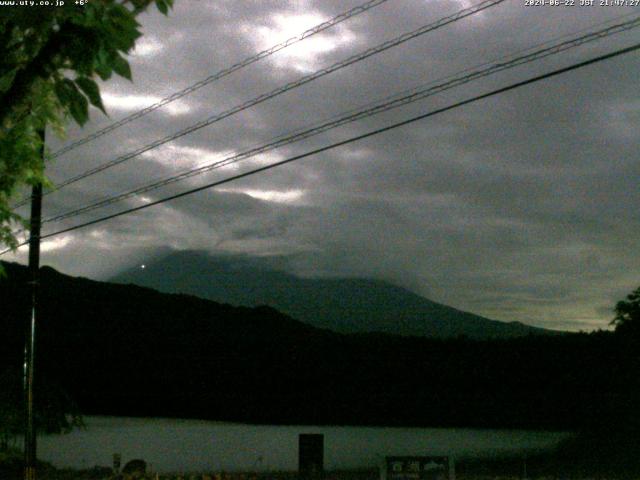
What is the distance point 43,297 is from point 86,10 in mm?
133710

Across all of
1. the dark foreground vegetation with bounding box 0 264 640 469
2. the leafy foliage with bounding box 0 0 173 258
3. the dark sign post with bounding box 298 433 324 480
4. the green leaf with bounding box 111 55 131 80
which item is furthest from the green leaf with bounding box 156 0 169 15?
the dark foreground vegetation with bounding box 0 264 640 469

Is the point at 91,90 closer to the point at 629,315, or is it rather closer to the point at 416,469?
the point at 416,469

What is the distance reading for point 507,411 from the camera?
8119 cm

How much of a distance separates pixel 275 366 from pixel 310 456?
107 meters

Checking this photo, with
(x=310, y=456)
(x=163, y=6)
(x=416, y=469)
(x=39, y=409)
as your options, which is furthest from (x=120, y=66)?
(x=39, y=409)

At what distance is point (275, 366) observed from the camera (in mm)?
124875

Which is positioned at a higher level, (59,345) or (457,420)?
(59,345)

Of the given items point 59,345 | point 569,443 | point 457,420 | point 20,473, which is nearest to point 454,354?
point 457,420

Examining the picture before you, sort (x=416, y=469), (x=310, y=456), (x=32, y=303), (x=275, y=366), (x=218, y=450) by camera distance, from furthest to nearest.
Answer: (x=275, y=366)
(x=218, y=450)
(x=32, y=303)
(x=310, y=456)
(x=416, y=469)

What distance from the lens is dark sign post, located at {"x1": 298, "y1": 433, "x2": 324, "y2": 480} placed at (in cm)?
1836

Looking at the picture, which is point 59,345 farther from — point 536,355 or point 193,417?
point 536,355

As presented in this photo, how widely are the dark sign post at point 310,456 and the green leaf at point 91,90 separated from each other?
14.6 metres

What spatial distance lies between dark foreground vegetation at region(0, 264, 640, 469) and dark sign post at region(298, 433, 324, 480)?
24059 millimetres

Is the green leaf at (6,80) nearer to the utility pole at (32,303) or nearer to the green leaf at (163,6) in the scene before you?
the green leaf at (163,6)
